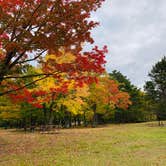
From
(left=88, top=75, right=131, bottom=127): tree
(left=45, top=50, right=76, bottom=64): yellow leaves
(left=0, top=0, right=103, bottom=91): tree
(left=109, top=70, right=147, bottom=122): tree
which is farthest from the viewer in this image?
(left=109, top=70, right=147, bottom=122): tree

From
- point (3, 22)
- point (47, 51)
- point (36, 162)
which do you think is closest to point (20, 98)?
point (47, 51)

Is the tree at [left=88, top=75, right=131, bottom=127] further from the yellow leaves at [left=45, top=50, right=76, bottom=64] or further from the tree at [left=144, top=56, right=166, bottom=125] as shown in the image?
the yellow leaves at [left=45, top=50, right=76, bottom=64]

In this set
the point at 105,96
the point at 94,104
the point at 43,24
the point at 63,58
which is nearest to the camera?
the point at 43,24

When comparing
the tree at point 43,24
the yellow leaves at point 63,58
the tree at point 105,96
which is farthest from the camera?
the tree at point 105,96

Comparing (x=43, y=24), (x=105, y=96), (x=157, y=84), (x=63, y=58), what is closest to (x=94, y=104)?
(x=105, y=96)

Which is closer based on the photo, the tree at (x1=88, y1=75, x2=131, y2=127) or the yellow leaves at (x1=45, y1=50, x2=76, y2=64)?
the yellow leaves at (x1=45, y1=50, x2=76, y2=64)

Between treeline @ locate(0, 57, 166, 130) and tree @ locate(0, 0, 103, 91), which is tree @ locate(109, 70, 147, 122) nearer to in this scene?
treeline @ locate(0, 57, 166, 130)

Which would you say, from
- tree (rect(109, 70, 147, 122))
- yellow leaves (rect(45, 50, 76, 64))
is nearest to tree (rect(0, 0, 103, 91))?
yellow leaves (rect(45, 50, 76, 64))

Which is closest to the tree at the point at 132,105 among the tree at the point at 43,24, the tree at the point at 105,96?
the tree at the point at 105,96

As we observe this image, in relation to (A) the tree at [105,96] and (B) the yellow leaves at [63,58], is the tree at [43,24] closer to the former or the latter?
(B) the yellow leaves at [63,58]

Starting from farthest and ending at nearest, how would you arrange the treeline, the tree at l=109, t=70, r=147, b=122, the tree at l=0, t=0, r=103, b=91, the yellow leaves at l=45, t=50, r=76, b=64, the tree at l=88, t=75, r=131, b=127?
the tree at l=109, t=70, r=147, b=122 → the tree at l=88, t=75, r=131, b=127 → the treeline → the yellow leaves at l=45, t=50, r=76, b=64 → the tree at l=0, t=0, r=103, b=91

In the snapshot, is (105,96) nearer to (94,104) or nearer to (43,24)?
(94,104)

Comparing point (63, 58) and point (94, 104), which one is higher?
point (63, 58)

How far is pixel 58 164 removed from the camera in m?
11.6
